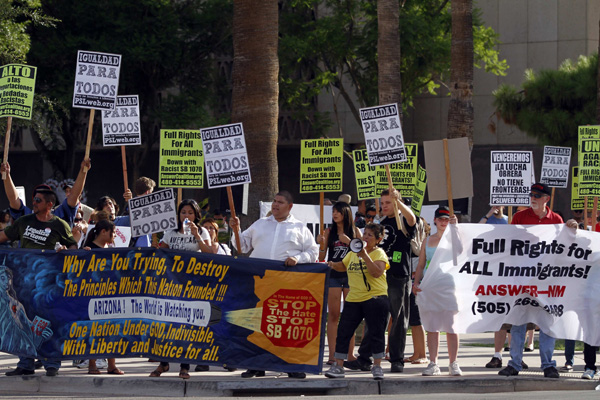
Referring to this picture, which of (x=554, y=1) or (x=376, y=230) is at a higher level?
(x=554, y=1)

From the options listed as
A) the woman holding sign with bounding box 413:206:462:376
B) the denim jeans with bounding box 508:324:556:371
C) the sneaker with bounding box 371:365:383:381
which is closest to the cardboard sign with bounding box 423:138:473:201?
the woman holding sign with bounding box 413:206:462:376

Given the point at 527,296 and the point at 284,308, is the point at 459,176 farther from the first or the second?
the point at 284,308

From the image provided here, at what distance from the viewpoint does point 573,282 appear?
429 inches

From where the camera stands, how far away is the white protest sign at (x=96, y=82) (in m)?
12.1

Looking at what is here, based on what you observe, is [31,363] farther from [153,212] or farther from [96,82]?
[96,82]

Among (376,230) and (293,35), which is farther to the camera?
(293,35)

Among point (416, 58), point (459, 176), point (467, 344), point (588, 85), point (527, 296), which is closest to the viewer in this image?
point (527, 296)

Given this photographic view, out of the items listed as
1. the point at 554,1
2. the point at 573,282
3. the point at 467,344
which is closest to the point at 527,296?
the point at 573,282

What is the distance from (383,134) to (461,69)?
9.95m

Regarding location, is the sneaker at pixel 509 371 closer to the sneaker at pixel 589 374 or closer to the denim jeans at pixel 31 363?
the sneaker at pixel 589 374

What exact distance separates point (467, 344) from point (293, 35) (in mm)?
18977

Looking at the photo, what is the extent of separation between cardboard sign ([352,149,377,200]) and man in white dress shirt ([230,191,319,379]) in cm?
383

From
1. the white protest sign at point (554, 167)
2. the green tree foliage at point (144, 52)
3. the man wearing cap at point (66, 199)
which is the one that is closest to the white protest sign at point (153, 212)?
the man wearing cap at point (66, 199)

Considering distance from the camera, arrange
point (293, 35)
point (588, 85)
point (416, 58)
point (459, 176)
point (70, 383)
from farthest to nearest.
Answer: point (293, 35) < point (416, 58) < point (588, 85) < point (459, 176) < point (70, 383)
